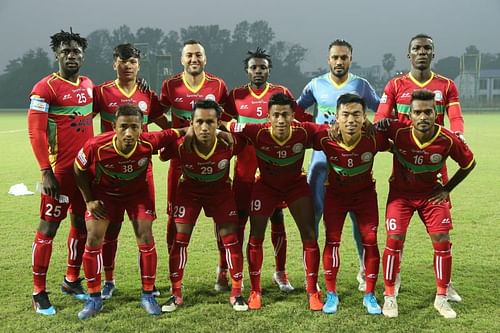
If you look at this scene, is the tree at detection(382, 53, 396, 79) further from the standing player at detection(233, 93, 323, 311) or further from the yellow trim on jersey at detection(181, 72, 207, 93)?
the standing player at detection(233, 93, 323, 311)

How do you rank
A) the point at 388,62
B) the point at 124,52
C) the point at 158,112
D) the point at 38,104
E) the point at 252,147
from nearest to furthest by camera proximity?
the point at 38,104
the point at 124,52
the point at 252,147
the point at 158,112
the point at 388,62

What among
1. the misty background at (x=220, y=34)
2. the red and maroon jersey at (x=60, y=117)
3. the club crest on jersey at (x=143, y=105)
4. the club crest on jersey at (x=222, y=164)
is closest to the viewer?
the red and maroon jersey at (x=60, y=117)

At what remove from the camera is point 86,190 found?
12.8ft

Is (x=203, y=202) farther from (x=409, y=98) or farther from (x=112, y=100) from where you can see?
(x=409, y=98)

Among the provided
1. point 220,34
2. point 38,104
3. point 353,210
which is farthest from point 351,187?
point 220,34

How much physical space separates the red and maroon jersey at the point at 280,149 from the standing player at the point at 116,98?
2.82ft

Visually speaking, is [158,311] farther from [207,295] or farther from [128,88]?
[128,88]

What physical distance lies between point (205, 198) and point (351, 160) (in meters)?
1.14

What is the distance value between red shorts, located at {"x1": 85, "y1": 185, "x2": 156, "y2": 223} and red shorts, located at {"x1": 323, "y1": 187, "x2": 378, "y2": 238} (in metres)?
1.34

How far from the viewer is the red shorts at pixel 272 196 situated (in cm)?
411

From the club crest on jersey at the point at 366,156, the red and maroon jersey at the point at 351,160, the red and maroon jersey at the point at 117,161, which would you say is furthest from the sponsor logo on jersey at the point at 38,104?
the club crest on jersey at the point at 366,156

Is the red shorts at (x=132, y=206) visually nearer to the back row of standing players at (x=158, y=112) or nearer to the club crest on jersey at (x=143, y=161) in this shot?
the back row of standing players at (x=158, y=112)

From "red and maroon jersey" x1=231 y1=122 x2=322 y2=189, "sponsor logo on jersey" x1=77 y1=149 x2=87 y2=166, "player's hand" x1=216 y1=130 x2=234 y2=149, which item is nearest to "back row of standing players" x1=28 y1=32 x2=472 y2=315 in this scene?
"sponsor logo on jersey" x1=77 y1=149 x2=87 y2=166

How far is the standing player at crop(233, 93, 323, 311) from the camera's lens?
405 cm
